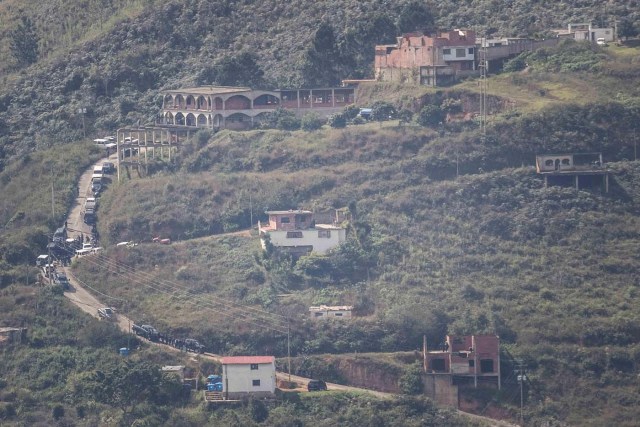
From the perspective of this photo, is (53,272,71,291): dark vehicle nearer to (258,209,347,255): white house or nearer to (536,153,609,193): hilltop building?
(258,209,347,255): white house

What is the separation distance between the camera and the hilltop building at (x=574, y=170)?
257ft

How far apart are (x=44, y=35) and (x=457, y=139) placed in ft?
107

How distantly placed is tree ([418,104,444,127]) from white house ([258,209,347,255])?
27.3ft

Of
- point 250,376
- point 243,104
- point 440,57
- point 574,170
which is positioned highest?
point 440,57

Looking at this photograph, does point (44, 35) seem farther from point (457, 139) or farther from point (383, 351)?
point (383, 351)

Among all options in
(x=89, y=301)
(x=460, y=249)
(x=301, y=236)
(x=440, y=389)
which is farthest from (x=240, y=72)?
(x=440, y=389)

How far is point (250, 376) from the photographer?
2724 inches

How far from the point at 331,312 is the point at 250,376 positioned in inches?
195

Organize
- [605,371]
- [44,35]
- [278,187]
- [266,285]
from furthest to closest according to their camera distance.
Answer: [44,35]
[278,187]
[266,285]
[605,371]

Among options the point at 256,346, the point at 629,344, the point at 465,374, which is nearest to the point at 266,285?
the point at 256,346

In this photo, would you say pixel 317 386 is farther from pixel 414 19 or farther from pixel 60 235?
pixel 414 19

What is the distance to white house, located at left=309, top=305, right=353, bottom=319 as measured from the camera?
2859 inches

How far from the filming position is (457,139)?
81188 millimetres

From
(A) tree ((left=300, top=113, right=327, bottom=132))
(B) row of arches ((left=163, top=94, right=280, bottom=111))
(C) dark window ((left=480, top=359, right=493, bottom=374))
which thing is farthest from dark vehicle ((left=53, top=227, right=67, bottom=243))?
(C) dark window ((left=480, top=359, right=493, bottom=374))
